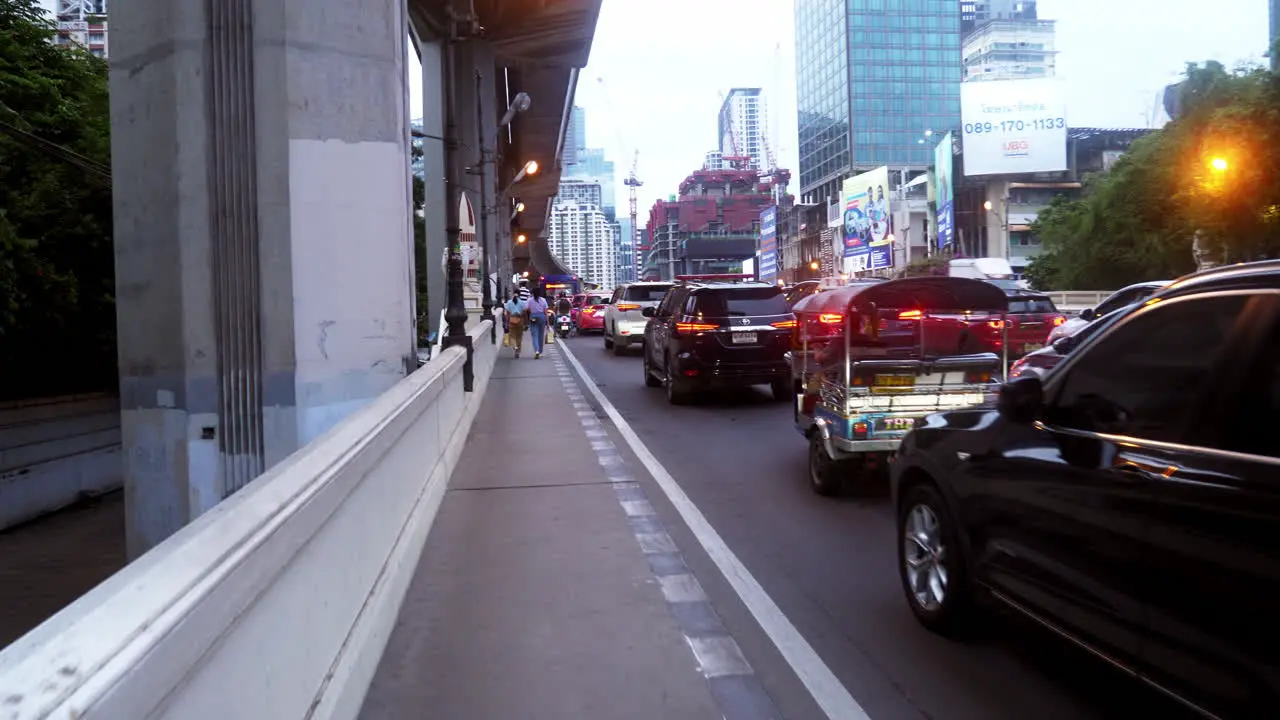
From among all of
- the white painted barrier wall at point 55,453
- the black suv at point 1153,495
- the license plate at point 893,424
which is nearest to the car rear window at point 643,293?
the white painted barrier wall at point 55,453

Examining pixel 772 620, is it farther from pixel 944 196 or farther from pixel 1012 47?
pixel 1012 47

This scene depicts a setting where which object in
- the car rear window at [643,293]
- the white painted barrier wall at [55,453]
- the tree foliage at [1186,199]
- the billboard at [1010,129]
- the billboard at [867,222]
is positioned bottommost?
the white painted barrier wall at [55,453]

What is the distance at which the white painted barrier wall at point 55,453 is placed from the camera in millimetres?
16609

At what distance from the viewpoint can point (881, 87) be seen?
15538 cm

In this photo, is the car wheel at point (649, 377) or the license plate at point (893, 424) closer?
the license plate at point (893, 424)

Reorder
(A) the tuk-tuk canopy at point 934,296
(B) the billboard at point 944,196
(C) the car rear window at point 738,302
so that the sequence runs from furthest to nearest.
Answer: (B) the billboard at point 944,196 → (C) the car rear window at point 738,302 → (A) the tuk-tuk canopy at point 934,296

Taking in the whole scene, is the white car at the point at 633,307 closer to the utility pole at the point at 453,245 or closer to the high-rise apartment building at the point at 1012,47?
the utility pole at the point at 453,245

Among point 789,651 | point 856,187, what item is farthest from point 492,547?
point 856,187

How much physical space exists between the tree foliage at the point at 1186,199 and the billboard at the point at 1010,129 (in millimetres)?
27250

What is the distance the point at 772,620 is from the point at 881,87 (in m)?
159

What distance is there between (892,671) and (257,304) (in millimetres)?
8307

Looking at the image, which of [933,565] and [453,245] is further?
[453,245]

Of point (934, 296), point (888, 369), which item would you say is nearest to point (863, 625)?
point (888, 369)

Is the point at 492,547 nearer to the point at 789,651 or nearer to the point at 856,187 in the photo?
the point at 789,651
